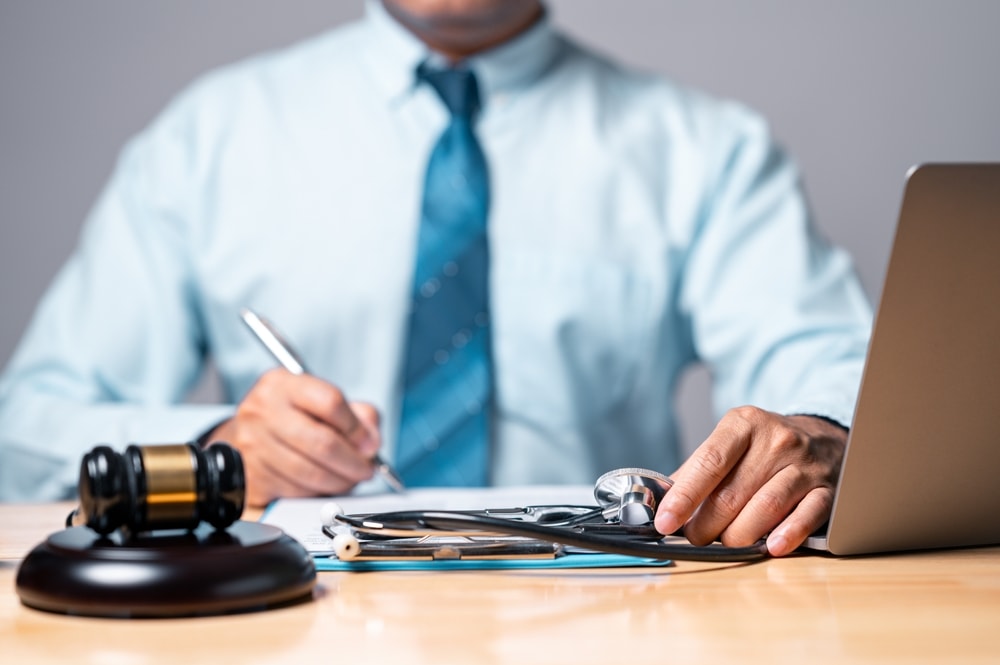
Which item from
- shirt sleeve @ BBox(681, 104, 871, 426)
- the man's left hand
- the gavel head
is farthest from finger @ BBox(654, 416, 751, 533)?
shirt sleeve @ BBox(681, 104, 871, 426)

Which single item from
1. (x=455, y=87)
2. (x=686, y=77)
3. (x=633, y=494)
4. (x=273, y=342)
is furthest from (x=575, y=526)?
(x=686, y=77)

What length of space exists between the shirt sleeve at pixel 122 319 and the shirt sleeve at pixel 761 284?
72 centimetres

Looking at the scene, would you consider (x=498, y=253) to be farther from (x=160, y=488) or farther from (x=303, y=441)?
(x=160, y=488)

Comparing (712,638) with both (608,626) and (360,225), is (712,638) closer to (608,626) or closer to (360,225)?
(608,626)

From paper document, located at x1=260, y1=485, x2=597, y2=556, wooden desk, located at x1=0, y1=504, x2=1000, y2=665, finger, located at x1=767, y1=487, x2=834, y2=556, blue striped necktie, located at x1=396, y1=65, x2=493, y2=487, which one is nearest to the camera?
wooden desk, located at x1=0, y1=504, x2=1000, y2=665

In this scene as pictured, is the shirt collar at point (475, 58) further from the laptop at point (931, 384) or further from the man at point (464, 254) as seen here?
the laptop at point (931, 384)

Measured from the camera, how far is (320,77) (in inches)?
66.6

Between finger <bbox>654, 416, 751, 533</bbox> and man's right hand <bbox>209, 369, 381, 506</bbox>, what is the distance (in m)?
0.38

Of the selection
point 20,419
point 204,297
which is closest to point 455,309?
point 204,297

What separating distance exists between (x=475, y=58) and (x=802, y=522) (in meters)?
1.09

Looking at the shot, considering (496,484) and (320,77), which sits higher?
(320,77)

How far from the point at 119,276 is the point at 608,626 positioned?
1.25 metres

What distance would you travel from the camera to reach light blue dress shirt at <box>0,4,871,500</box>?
154 centimetres

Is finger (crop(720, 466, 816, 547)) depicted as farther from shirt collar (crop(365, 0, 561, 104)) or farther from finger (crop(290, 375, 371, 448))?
shirt collar (crop(365, 0, 561, 104))
